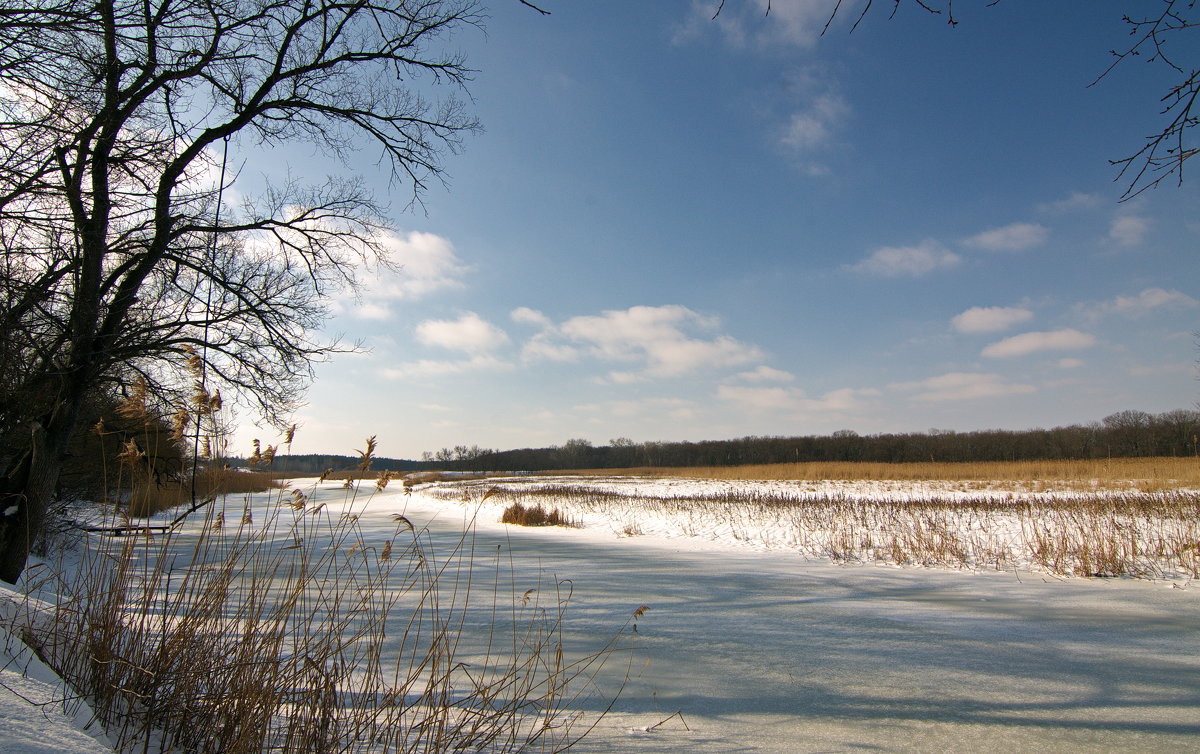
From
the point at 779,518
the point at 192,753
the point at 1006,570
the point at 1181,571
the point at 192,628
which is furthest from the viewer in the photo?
the point at 779,518

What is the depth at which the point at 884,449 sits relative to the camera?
209 feet

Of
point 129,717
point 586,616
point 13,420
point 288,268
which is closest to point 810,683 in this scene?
point 586,616

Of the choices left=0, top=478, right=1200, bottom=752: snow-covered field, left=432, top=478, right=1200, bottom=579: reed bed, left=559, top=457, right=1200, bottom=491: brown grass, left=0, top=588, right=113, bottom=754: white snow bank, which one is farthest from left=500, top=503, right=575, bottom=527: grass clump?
left=559, top=457, right=1200, bottom=491: brown grass

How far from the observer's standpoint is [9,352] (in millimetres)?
4020

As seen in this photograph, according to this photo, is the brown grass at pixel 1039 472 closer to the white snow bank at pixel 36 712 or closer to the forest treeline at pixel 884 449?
the forest treeline at pixel 884 449

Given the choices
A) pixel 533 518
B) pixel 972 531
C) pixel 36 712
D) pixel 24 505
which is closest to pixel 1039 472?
pixel 972 531

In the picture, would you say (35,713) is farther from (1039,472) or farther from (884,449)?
(884,449)

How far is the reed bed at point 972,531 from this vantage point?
252 inches

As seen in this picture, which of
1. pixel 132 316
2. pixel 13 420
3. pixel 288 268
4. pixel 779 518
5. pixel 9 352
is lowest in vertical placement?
pixel 779 518

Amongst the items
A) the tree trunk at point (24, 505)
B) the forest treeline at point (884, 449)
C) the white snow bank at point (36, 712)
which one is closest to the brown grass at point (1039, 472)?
the forest treeline at point (884, 449)

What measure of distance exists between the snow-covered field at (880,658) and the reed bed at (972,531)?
0.47 meters

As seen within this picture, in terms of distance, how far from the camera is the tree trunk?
4840mm

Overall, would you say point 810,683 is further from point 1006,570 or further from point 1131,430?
point 1131,430

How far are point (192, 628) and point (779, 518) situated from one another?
446 inches
